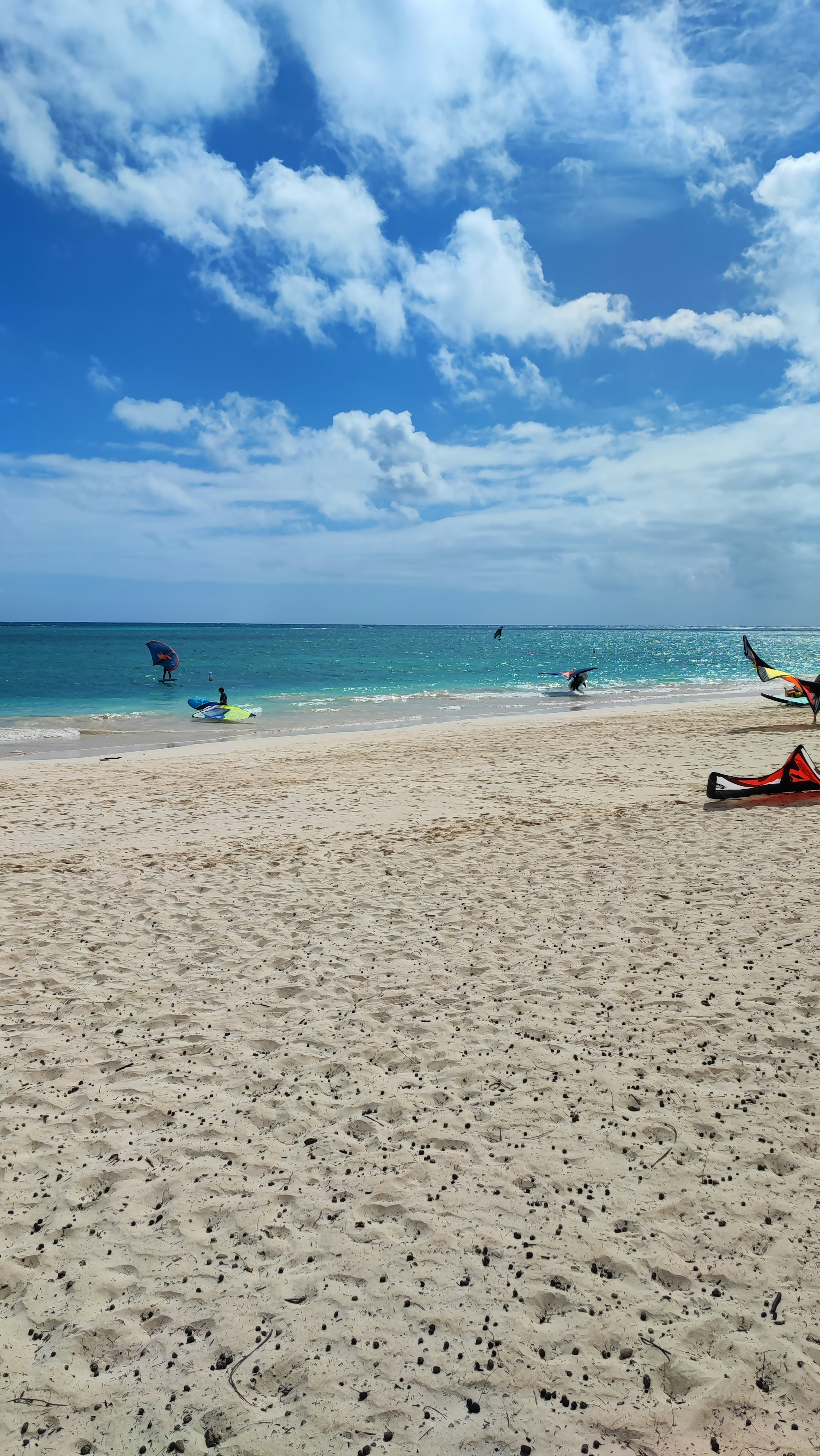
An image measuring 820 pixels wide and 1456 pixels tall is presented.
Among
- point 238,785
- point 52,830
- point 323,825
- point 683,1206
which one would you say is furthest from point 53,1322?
point 238,785

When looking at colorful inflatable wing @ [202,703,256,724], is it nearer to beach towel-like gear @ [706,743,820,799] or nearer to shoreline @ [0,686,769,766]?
shoreline @ [0,686,769,766]

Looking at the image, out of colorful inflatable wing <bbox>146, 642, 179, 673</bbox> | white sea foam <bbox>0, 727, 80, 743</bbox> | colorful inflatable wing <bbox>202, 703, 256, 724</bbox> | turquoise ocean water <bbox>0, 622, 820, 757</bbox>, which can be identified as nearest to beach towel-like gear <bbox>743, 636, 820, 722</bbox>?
turquoise ocean water <bbox>0, 622, 820, 757</bbox>

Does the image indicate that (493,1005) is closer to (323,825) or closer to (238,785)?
(323,825)

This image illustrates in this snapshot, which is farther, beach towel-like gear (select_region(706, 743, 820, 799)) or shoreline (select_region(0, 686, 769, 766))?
shoreline (select_region(0, 686, 769, 766))

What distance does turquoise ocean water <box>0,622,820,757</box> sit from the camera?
2442 centimetres

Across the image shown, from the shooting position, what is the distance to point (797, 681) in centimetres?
1814

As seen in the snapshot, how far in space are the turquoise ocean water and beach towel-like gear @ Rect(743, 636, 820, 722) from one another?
864cm

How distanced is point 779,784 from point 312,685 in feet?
110

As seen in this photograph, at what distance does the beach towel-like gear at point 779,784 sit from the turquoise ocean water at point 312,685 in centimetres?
1469

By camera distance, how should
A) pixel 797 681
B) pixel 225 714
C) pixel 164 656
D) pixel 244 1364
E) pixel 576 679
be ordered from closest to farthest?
pixel 244 1364, pixel 797 681, pixel 225 714, pixel 576 679, pixel 164 656

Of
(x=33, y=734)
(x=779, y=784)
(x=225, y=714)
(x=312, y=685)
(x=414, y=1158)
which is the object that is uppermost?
(x=312, y=685)

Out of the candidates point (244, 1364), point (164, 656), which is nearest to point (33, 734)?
point (164, 656)

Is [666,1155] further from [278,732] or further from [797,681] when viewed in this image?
[278,732]

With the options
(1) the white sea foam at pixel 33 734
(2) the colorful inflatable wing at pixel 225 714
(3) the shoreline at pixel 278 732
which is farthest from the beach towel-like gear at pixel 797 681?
(1) the white sea foam at pixel 33 734
